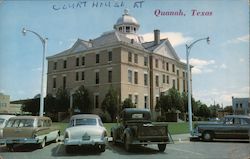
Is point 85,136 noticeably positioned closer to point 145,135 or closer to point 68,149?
point 68,149

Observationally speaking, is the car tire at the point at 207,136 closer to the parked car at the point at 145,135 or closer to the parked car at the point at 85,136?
the parked car at the point at 145,135

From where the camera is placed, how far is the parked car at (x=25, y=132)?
13.9 metres

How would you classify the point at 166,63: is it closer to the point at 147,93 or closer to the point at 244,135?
the point at 147,93

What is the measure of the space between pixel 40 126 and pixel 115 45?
34.1 metres

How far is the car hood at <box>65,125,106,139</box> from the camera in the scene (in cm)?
1324

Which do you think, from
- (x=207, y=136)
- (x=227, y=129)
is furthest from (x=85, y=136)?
(x=227, y=129)

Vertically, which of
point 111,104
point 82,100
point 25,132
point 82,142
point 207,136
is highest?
point 82,100

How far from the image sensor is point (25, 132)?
46.2 ft

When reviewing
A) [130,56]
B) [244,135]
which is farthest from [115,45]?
[244,135]

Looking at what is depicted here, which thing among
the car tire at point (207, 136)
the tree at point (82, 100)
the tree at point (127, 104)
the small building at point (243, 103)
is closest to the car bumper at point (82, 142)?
the small building at point (243, 103)

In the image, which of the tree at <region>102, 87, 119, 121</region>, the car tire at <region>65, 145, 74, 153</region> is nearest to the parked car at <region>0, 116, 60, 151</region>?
the car tire at <region>65, 145, 74, 153</region>

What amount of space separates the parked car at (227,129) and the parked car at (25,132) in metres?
9.43

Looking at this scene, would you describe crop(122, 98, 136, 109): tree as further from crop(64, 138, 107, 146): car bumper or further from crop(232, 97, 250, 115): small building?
crop(64, 138, 107, 146): car bumper

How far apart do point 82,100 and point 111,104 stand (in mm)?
5942
